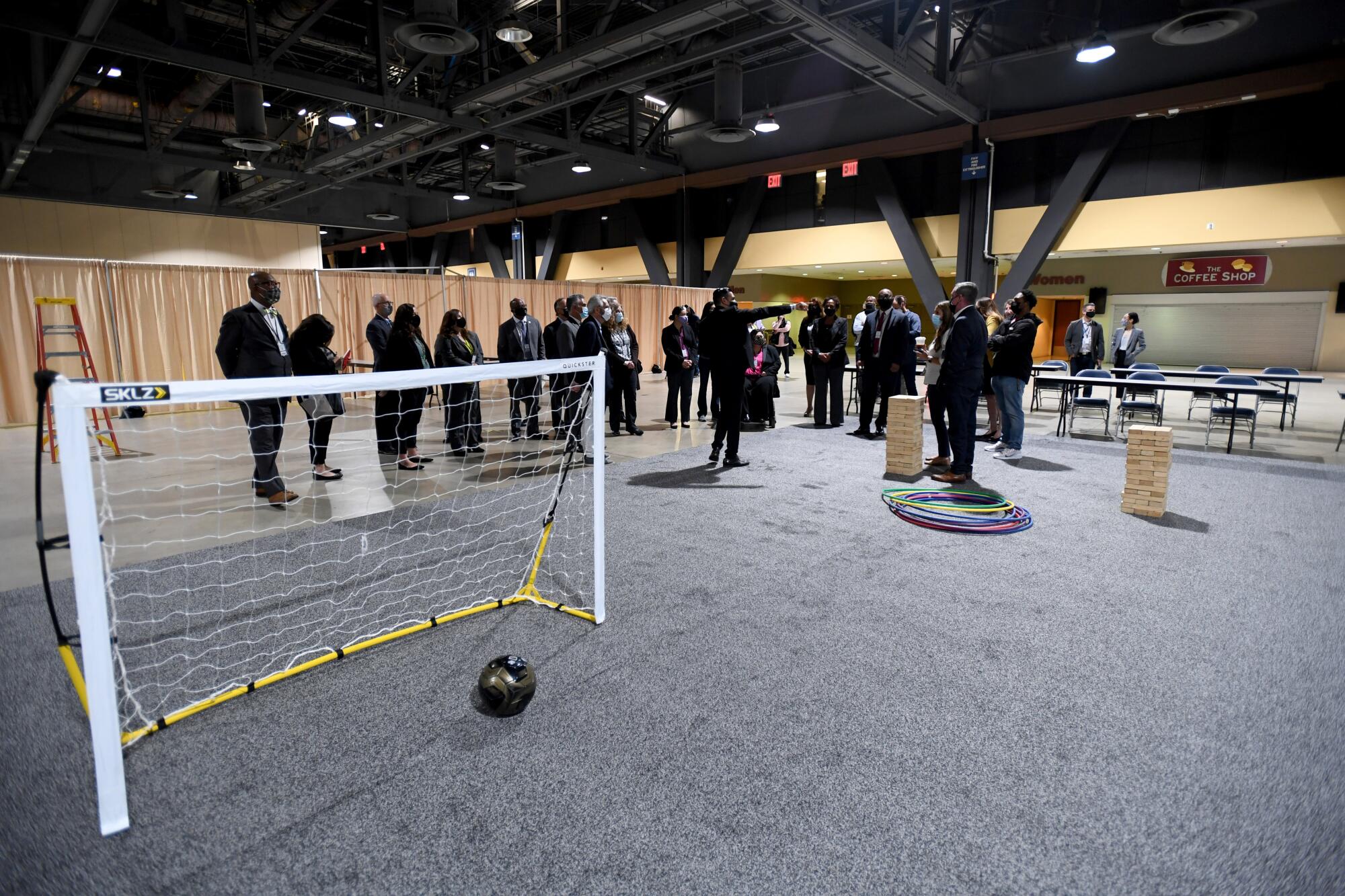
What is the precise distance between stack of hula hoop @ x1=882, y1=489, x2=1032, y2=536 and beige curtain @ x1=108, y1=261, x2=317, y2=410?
10758mm

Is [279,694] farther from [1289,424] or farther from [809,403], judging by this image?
[1289,424]

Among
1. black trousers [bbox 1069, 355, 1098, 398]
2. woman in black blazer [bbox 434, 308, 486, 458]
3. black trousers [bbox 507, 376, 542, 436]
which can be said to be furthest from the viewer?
black trousers [bbox 1069, 355, 1098, 398]

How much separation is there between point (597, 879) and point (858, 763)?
0.87 metres

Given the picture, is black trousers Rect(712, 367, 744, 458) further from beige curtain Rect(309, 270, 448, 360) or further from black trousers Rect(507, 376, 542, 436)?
beige curtain Rect(309, 270, 448, 360)

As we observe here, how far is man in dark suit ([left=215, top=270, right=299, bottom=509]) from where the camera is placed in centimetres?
448

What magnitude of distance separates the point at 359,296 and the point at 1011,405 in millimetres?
11215

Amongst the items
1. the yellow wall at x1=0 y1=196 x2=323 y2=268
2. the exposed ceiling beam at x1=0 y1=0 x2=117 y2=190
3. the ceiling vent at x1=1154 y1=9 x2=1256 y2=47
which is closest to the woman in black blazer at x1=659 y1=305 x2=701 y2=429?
the ceiling vent at x1=1154 y1=9 x2=1256 y2=47

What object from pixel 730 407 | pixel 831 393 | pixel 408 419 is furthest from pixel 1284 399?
pixel 408 419

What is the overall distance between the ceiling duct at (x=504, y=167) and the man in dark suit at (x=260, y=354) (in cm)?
1031

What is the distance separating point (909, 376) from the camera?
291 inches

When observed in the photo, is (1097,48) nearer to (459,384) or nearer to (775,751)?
(459,384)

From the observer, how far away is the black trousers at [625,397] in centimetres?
738

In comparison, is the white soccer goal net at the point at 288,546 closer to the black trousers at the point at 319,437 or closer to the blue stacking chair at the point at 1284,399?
the black trousers at the point at 319,437

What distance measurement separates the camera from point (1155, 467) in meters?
4.45
